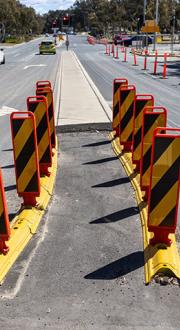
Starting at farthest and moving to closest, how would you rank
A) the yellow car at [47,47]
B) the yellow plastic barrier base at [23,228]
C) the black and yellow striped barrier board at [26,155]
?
the yellow car at [47,47]
the black and yellow striped barrier board at [26,155]
the yellow plastic barrier base at [23,228]

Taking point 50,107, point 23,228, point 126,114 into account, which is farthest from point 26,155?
point 126,114

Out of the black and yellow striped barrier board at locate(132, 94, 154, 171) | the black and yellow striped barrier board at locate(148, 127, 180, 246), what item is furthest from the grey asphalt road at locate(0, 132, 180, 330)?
the black and yellow striped barrier board at locate(132, 94, 154, 171)

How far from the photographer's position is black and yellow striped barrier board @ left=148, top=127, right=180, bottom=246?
4.27m

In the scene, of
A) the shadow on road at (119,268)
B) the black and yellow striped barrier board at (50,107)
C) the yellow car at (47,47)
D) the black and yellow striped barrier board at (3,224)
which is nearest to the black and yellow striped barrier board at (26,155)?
the black and yellow striped barrier board at (3,224)

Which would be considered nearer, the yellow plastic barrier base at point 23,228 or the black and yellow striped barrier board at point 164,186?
the black and yellow striped barrier board at point 164,186

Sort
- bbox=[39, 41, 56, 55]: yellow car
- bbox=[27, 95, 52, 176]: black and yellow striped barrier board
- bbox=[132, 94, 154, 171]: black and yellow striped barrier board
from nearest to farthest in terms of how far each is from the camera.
Result: 1. bbox=[27, 95, 52, 176]: black and yellow striped barrier board
2. bbox=[132, 94, 154, 171]: black and yellow striped barrier board
3. bbox=[39, 41, 56, 55]: yellow car

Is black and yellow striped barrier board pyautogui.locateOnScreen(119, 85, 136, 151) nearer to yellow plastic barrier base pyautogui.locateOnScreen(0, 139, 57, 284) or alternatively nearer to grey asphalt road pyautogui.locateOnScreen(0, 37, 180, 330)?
grey asphalt road pyautogui.locateOnScreen(0, 37, 180, 330)

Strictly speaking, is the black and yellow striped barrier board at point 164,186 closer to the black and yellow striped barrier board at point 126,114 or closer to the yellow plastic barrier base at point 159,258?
the yellow plastic barrier base at point 159,258

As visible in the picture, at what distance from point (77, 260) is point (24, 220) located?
1.07 metres

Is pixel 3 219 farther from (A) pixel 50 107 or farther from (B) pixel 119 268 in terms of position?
(A) pixel 50 107

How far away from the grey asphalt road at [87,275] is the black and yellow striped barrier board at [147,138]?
0.40 m

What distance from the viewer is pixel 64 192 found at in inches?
252

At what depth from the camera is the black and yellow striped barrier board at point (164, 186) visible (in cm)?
427

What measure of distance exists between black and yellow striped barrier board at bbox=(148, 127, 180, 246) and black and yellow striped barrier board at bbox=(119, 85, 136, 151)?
3.61m
